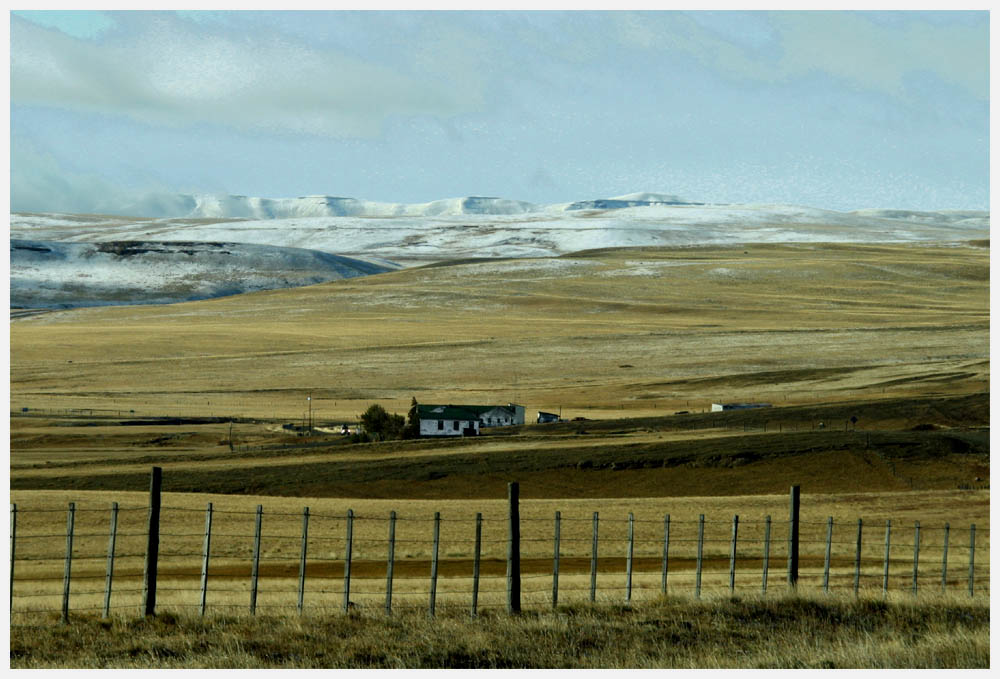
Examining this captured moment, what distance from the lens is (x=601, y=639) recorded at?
1210 centimetres

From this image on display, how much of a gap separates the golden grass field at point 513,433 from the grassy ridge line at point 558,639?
212 centimetres

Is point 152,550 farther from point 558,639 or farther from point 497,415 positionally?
point 497,415

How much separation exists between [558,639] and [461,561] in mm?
15089

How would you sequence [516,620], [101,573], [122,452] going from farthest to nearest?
[122,452] → [101,573] → [516,620]

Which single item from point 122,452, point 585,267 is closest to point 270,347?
point 122,452

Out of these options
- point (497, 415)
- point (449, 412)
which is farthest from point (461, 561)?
point (449, 412)

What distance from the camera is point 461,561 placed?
26828 millimetres

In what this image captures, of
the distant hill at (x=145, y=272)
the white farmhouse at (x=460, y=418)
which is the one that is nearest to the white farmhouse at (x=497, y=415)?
the white farmhouse at (x=460, y=418)

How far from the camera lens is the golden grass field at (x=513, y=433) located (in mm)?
26453

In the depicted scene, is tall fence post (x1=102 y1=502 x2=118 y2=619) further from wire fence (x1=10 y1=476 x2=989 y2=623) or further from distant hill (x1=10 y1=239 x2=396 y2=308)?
distant hill (x1=10 y1=239 x2=396 y2=308)

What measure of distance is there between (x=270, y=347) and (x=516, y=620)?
101m

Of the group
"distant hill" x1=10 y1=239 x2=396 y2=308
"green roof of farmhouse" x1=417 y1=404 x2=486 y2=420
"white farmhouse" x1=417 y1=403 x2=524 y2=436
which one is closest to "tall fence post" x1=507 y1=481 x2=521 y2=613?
"white farmhouse" x1=417 y1=403 x2=524 y2=436

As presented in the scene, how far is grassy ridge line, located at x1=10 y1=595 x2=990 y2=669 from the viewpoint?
1094 centimetres

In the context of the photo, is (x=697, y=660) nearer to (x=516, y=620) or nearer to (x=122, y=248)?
(x=516, y=620)
